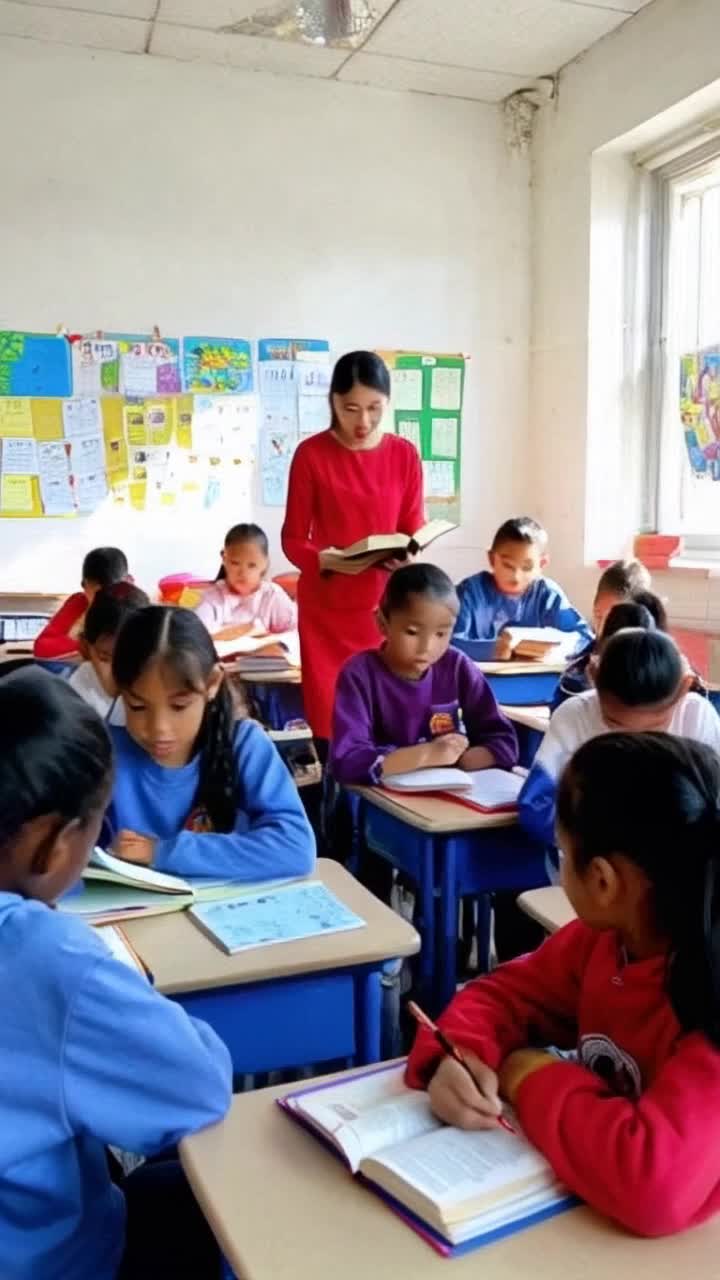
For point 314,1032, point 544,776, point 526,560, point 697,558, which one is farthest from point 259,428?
point 314,1032

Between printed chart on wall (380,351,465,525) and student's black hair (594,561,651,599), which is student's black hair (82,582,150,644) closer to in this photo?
student's black hair (594,561,651,599)

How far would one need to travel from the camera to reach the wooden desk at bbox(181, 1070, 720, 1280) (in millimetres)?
859

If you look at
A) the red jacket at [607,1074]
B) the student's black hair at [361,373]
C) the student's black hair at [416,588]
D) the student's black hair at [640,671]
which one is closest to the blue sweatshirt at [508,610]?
the student's black hair at [361,373]

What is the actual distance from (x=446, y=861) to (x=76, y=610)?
2193mm

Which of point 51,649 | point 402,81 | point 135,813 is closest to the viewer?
point 135,813

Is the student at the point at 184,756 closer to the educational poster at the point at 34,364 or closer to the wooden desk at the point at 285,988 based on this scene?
the wooden desk at the point at 285,988

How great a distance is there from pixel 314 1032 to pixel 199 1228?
1.03 ft

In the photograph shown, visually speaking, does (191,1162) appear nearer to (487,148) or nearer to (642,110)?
(642,110)

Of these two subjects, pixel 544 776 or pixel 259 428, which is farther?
pixel 259 428

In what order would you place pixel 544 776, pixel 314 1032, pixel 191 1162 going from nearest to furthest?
pixel 191 1162 < pixel 314 1032 < pixel 544 776

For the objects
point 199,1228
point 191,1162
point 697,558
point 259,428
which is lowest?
point 199,1228

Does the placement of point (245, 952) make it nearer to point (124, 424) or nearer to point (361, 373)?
point (361, 373)

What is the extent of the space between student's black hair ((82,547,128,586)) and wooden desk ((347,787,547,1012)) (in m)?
1.97

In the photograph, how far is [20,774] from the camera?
3.36 ft
